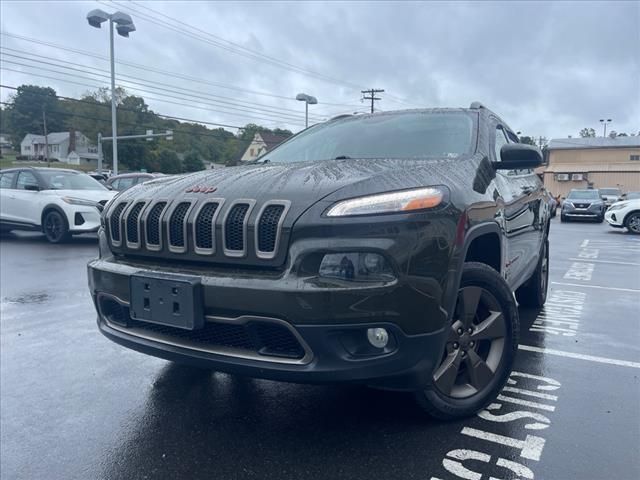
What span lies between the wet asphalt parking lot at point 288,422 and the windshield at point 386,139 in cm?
146

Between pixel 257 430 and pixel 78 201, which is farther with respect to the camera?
pixel 78 201

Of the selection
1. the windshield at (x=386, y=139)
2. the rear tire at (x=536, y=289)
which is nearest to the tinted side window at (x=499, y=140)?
the windshield at (x=386, y=139)

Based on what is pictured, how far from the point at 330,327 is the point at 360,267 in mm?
266

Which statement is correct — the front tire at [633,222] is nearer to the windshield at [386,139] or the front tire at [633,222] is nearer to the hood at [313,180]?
the windshield at [386,139]

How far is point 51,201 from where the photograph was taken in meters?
10.1

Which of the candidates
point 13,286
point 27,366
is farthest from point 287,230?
point 13,286

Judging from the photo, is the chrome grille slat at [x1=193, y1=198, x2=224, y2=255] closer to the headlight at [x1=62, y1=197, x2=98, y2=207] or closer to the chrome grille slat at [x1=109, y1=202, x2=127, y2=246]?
the chrome grille slat at [x1=109, y1=202, x2=127, y2=246]

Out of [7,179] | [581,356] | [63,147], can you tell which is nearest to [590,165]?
[7,179]

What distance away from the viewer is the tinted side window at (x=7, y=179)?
1097 centimetres

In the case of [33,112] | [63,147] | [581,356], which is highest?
[33,112]

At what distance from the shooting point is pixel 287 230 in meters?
2.13

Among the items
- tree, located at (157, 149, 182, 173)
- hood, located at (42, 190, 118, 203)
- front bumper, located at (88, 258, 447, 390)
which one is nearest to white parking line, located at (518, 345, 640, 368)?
front bumper, located at (88, 258, 447, 390)

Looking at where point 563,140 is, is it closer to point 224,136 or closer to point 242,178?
point 224,136

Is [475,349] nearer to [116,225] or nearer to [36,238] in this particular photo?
[116,225]
